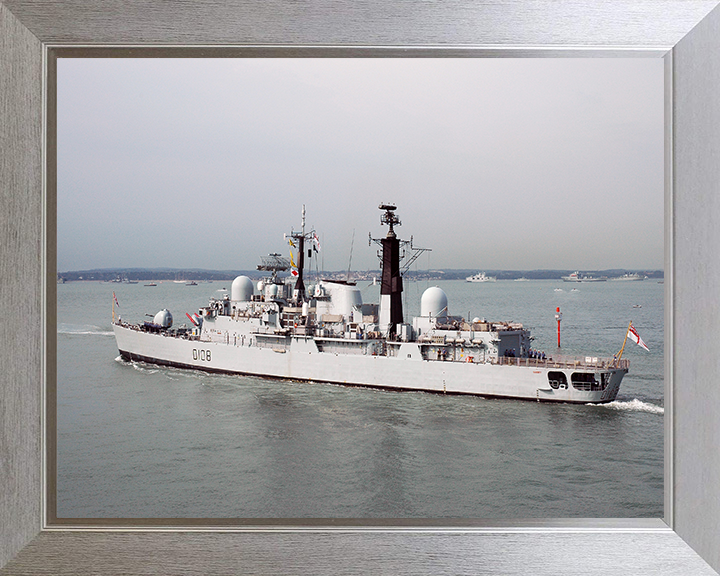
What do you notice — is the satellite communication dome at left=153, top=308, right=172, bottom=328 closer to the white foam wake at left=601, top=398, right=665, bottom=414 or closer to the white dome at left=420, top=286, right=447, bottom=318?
the white dome at left=420, top=286, right=447, bottom=318

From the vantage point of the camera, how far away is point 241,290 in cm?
1004

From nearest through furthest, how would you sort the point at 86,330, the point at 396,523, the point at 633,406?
the point at 396,523, the point at 86,330, the point at 633,406

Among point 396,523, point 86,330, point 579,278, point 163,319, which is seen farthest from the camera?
point 163,319

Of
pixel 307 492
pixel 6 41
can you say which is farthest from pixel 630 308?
pixel 6 41

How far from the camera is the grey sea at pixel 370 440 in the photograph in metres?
3.31

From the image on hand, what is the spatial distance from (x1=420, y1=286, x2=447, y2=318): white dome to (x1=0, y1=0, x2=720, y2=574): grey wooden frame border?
5.46 m

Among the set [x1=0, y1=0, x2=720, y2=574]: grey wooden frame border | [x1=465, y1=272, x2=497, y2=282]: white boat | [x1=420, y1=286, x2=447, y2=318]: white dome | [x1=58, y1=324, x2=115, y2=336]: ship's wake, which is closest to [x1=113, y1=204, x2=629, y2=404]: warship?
[x1=420, y1=286, x2=447, y2=318]: white dome

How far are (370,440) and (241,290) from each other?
548 centimetres

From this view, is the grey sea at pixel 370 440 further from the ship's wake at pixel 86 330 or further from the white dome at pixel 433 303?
the white dome at pixel 433 303

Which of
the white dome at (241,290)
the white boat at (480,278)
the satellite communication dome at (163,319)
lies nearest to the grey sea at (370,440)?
the white boat at (480,278)

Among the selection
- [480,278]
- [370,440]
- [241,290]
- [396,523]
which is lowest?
[370,440]

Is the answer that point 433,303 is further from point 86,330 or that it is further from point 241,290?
point 86,330

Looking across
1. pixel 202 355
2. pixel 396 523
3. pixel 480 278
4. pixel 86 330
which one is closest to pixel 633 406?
pixel 480 278

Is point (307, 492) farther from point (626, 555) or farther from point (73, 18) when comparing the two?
point (73, 18)
